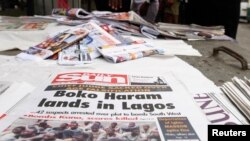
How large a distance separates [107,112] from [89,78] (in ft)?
0.56

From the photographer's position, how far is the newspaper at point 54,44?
852mm

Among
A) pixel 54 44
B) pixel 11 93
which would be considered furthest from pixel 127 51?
pixel 11 93

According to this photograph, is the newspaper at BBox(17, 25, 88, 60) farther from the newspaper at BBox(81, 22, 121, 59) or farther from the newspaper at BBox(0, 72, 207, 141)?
the newspaper at BBox(0, 72, 207, 141)

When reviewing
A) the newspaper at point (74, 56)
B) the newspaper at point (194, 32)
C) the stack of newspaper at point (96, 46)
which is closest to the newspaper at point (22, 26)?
the stack of newspaper at point (96, 46)

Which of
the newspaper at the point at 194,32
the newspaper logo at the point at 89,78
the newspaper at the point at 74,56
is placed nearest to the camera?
the newspaper logo at the point at 89,78

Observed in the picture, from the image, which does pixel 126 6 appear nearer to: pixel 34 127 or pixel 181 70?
pixel 181 70

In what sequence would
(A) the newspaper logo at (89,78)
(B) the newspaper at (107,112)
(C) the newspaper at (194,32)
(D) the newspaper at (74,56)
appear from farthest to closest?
(C) the newspaper at (194,32)
(D) the newspaper at (74,56)
(A) the newspaper logo at (89,78)
(B) the newspaper at (107,112)

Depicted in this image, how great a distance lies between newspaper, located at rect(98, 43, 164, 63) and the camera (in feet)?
2.73

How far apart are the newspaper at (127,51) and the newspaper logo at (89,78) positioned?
13 centimetres

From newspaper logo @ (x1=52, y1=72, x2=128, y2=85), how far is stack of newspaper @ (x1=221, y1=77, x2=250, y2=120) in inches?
7.8

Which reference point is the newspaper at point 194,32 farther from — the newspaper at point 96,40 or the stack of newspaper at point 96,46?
the newspaper at point 96,40

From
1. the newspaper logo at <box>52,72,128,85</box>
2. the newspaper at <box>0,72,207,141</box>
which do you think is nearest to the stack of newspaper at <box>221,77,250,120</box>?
the newspaper at <box>0,72,207,141</box>

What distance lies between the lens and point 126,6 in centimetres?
181

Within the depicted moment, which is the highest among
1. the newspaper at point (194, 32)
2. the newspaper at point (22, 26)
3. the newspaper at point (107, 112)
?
the newspaper at point (22, 26)
